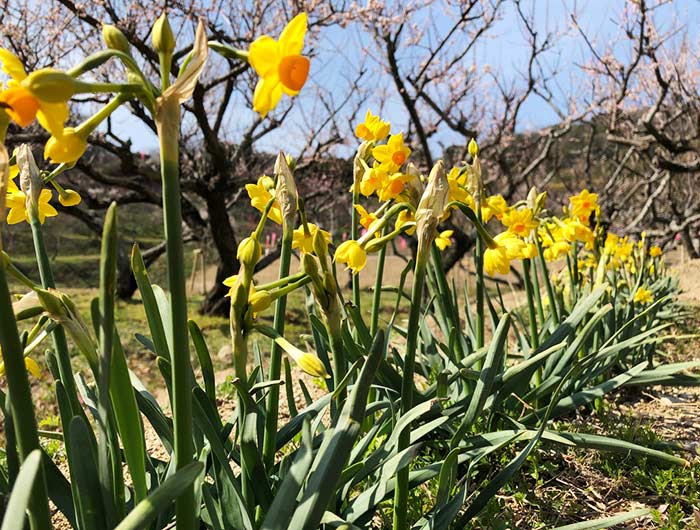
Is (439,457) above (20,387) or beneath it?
beneath

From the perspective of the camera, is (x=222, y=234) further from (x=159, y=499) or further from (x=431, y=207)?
(x=159, y=499)

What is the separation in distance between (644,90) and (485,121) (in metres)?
2.79

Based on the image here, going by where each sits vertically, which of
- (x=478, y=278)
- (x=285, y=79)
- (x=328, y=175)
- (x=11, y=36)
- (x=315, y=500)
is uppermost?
(x=11, y=36)

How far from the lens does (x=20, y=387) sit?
1.85 ft

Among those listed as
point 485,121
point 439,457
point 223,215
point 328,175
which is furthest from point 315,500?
point 485,121

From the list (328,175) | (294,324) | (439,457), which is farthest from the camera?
(328,175)

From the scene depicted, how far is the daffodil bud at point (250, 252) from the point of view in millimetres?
812

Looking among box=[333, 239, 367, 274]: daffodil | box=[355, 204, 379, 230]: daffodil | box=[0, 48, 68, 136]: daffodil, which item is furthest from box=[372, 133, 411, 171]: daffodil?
box=[0, 48, 68, 136]: daffodil

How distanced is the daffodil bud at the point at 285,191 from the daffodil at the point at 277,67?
43 centimetres

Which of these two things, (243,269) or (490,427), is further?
(490,427)

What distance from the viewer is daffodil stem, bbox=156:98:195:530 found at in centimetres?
55

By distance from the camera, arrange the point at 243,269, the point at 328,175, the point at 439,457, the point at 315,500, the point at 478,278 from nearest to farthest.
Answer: the point at 315,500, the point at 243,269, the point at 439,457, the point at 478,278, the point at 328,175

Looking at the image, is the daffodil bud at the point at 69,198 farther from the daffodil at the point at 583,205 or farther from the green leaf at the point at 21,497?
the daffodil at the point at 583,205

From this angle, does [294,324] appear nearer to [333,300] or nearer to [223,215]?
[223,215]
